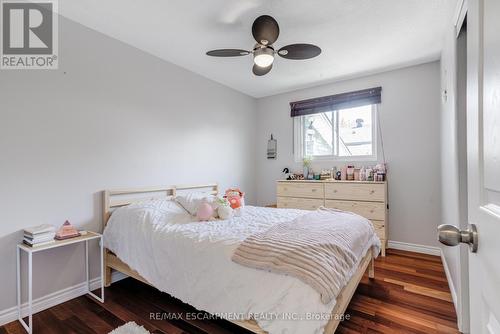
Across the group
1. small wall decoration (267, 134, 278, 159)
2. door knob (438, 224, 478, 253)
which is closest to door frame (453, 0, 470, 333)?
door knob (438, 224, 478, 253)

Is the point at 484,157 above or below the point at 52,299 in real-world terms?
above

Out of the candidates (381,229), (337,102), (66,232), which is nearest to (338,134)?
(337,102)

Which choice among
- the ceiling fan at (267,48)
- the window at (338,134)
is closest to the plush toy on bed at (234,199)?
the ceiling fan at (267,48)

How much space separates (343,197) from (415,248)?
3.80ft

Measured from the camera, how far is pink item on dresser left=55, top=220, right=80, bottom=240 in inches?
78.1

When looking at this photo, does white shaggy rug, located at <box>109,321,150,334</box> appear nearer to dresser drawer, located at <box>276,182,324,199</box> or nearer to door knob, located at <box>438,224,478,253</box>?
door knob, located at <box>438,224,478,253</box>

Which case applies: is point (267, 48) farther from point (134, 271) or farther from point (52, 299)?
point (52, 299)

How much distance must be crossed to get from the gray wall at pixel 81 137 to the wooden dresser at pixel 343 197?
4.86 feet

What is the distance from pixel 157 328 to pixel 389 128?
3.60 m

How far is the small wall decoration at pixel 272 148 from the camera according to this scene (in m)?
4.48

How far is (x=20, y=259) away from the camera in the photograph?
6.36 ft

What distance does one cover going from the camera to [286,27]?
2.33m

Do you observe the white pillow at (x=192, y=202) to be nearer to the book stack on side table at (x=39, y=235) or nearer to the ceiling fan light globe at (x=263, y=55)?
the book stack on side table at (x=39, y=235)

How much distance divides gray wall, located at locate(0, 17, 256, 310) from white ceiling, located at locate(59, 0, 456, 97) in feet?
0.94
